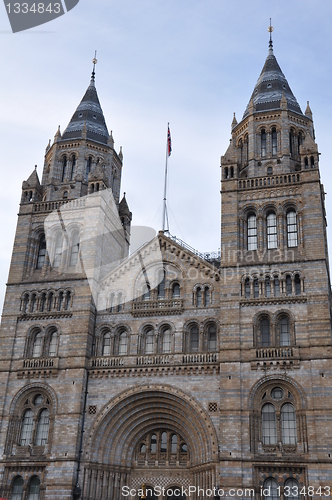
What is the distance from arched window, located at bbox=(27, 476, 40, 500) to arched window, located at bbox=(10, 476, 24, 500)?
581 mm

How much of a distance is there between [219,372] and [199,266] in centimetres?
741

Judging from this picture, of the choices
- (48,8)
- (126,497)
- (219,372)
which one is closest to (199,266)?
(219,372)

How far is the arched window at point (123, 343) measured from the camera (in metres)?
38.1

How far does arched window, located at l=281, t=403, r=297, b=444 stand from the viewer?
32125mm

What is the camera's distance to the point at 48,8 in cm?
1531

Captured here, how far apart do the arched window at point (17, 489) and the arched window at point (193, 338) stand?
12.8m

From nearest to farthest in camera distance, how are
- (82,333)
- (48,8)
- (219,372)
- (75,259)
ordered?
1. (48,8)
2. (219,372)
3. (82,333)
4. (75,259)

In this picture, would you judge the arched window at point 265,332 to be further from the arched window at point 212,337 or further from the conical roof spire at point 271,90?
the conical roof spire at point 271,90

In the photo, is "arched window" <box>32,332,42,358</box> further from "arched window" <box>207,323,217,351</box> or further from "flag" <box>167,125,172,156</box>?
"flag" <box>167,125,172,156</box>

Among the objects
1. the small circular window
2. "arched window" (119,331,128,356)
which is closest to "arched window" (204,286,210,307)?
"arched window" (119,331,128,356)

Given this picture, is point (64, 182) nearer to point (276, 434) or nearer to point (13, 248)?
point (13, 248)

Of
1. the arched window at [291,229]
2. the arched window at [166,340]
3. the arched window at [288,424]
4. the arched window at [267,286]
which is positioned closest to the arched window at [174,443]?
the arched window at [166,340]

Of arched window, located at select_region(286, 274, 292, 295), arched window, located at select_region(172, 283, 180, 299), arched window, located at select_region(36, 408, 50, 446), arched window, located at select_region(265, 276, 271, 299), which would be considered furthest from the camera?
arched window, located at select_region(172, 283, 180, 299)

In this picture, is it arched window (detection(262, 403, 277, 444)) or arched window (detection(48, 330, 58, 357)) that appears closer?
arched window (detection(262, 403, 277, 444))
